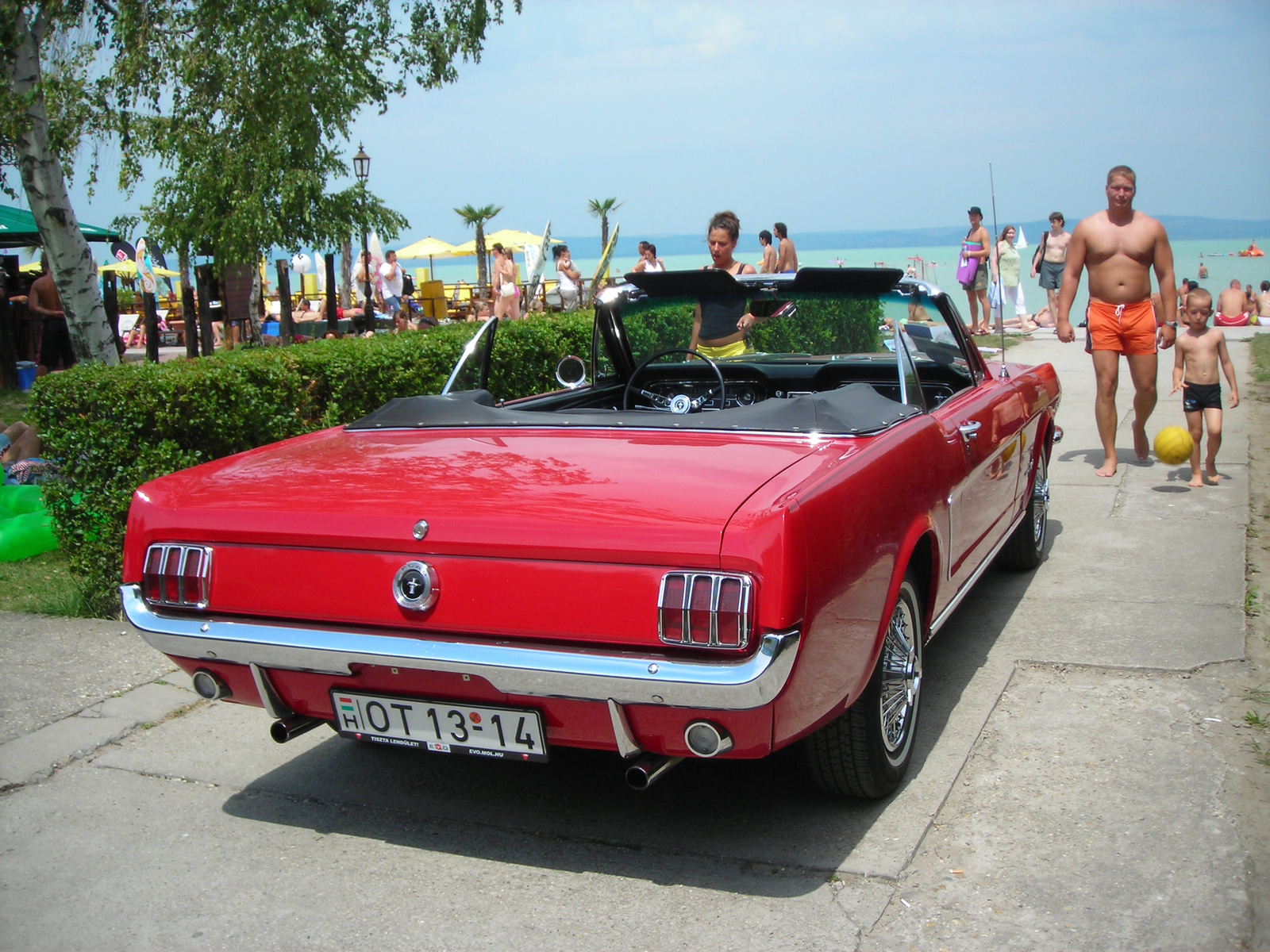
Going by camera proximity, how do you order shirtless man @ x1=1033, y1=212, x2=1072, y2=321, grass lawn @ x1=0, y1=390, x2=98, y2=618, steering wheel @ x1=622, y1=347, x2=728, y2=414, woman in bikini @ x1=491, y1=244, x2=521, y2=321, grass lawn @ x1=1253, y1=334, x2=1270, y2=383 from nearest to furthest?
steering wheel @ x1=622, y1=347, x2=728, y2=414, grass lawn @ x1=0, y1=390, x2=98, y2=618, grass lawn @ x1=1253, y1=334, x2=1270, y2=383, shirtless man @ x1=1033, y1=212, x2=1072, y2=321, woman in bikini @ x1=491, y1=244, x2=521, y2=321

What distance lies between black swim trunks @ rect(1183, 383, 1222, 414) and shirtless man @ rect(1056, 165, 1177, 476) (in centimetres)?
34

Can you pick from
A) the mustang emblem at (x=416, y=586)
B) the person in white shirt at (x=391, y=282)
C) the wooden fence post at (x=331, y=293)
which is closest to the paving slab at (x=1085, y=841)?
the mustang emblem at (x=416, y=586)

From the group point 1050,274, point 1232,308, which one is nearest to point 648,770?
point 1050,274

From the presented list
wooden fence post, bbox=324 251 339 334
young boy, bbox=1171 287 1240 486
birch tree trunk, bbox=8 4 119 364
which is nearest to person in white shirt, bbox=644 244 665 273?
wooden fence post, bbox=324 251 339 334

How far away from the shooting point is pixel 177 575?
2.99 m

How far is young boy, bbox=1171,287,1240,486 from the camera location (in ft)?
23.3

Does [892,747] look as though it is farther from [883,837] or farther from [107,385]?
[107,385]

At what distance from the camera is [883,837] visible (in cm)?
307

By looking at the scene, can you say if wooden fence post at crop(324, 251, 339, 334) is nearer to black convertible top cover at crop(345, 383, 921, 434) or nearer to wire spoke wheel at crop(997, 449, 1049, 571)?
wire spoke wheel at crop(997, 449, 1049, 571)

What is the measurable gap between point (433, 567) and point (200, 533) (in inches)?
27.7

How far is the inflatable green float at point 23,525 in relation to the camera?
246 inches

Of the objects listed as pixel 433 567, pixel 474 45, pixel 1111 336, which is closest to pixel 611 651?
pixel 433 567

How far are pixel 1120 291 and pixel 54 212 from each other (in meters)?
8.20

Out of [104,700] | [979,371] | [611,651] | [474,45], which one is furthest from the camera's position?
[474,45]
